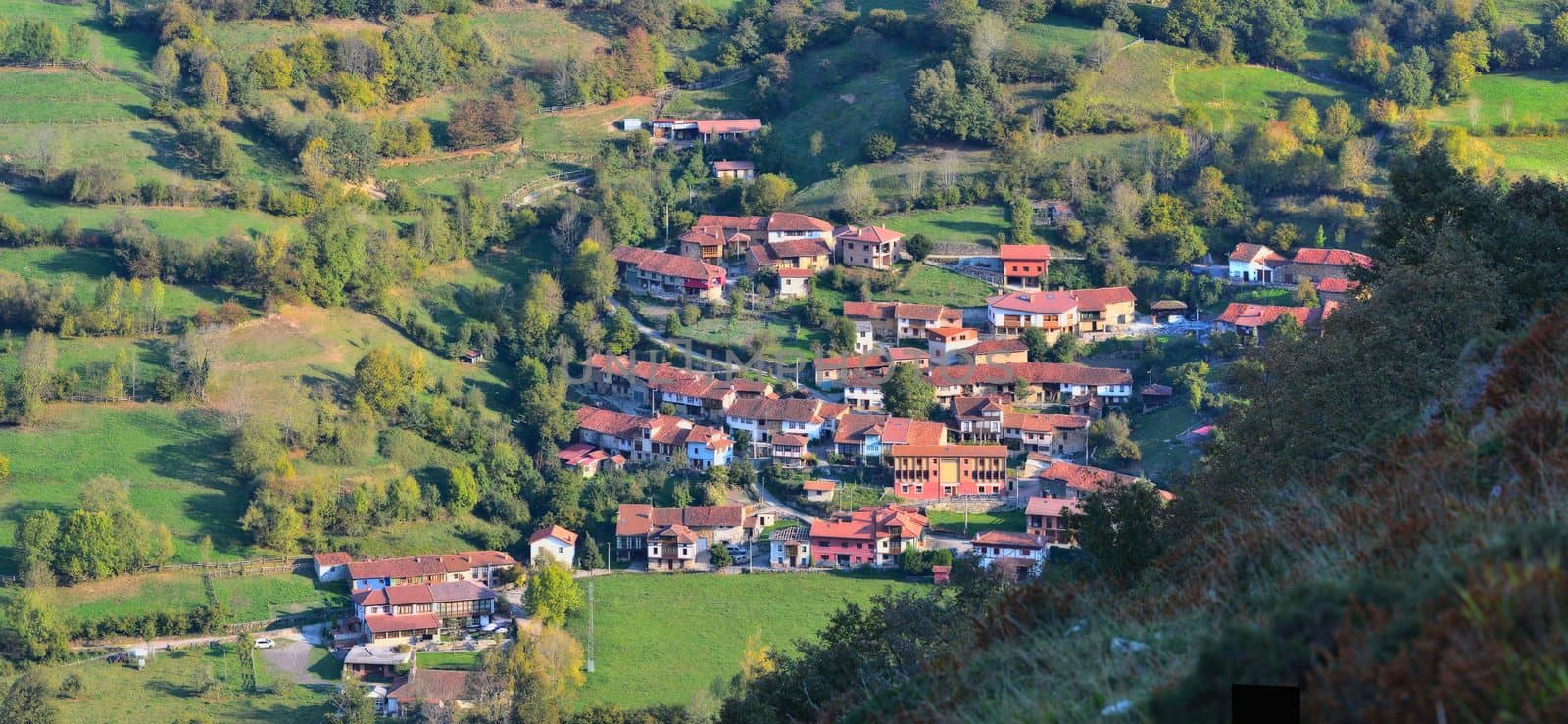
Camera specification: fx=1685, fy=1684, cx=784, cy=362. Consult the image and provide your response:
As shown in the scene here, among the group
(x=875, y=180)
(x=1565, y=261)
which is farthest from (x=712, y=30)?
(x=1565, y=261)

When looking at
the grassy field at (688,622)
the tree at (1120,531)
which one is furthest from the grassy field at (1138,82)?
the tree at (1120,531)

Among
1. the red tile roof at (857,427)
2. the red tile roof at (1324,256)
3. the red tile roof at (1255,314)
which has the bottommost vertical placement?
the red tile roof at (857,427)

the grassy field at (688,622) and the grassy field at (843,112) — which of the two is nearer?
the grassy field at (688,622)

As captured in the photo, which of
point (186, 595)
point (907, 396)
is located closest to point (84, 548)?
point (186, 595)

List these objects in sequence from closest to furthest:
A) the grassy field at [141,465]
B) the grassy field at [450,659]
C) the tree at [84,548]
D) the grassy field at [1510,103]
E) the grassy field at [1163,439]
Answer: the grassy field at [450,659]
the tree at [84,548]
the grassy field at [141,465]
the grassy field at [1163,439]
the grassy field at [1510,103]

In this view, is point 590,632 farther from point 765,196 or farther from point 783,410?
point 765,196

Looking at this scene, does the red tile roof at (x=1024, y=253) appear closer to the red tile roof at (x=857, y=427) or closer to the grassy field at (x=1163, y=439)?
the grassy field at (x=1163, y=439)

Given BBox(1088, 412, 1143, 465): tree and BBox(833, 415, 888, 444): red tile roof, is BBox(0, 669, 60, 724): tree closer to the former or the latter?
BBox(833, 415, 888, 444): red tile roof
